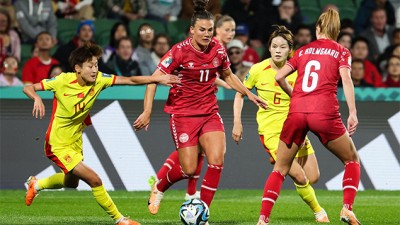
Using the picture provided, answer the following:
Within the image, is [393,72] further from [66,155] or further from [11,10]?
[66,155]

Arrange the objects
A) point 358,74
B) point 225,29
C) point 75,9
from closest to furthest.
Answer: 1. point 225,29
2. point 358,74
3. point 75,9

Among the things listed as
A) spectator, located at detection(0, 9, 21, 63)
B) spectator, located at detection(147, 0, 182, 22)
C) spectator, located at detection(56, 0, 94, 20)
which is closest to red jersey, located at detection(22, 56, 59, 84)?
spectator, located at detection(0, 9, 21, 63)

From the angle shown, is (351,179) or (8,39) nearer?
(351,179)

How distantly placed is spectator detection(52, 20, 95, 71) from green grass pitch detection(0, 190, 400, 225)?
2.96 meters

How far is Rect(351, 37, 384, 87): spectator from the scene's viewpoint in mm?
15891

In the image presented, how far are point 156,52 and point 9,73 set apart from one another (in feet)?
8.08

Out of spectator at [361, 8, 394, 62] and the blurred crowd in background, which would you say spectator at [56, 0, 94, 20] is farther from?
spectator at [361, 8, 394, 62]

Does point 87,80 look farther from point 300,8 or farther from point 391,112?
point 300,8

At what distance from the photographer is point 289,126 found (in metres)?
8.62

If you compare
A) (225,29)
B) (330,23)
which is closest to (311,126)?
(330,23)

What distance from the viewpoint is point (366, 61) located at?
635 inches

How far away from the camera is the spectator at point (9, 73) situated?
15039 millimetres

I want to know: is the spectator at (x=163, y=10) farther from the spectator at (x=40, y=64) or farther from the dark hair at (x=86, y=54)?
the dark hair at (x=86, y=54)

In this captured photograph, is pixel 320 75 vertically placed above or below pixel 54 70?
above
